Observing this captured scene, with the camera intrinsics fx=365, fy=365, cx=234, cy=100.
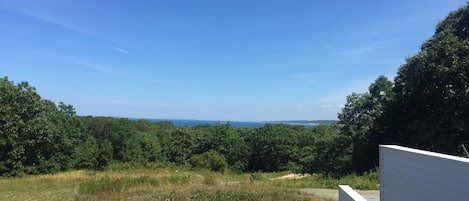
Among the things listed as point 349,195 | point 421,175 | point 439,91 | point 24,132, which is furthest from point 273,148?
point 421,175

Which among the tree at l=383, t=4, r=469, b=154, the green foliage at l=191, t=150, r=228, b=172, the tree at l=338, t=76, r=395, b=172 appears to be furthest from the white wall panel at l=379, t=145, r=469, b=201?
the green foliage at l=191, t=150, r=228, b=172

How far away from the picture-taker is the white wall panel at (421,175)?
3158 mm

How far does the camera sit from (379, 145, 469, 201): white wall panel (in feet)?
10.4

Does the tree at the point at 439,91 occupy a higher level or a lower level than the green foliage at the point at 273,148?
higher

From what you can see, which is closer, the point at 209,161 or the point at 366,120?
the point at 366,120

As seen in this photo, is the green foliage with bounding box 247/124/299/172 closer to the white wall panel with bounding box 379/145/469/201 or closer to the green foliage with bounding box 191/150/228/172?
the green foliage with bounding box 191/150/228/172

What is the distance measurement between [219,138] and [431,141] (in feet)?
161

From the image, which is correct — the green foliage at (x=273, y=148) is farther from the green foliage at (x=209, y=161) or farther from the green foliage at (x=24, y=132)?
the green foliage at (x=24, y=132)

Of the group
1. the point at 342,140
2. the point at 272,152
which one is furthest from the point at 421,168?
the point at 272,152

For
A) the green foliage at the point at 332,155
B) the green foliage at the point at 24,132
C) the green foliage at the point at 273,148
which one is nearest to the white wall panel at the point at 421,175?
the green foliage at the point at 332,155

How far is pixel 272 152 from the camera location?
62.1m

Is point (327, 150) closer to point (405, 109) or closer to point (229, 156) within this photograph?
point (405, 109)

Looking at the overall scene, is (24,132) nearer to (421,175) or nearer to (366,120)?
(366,120)

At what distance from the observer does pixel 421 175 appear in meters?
3.90
